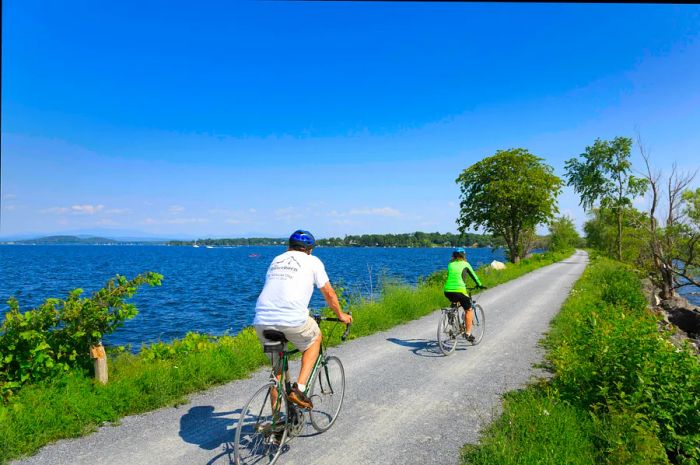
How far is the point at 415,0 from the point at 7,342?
21.5ft

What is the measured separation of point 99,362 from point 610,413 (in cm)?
712

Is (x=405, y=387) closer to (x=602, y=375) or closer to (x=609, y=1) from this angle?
(x=602, y=375)

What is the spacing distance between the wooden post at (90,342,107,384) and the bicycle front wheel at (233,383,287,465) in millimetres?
2825

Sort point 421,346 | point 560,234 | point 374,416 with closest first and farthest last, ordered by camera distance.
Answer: point 374,416 < point 421,346 < point 560,234

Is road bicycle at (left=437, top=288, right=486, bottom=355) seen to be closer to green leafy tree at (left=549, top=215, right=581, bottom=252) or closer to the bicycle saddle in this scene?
the bicycle saddle

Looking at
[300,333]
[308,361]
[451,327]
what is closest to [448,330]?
[451,327]

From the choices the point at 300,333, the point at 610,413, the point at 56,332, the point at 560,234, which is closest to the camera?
the point at 300,333

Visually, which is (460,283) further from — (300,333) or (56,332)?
(56,332)

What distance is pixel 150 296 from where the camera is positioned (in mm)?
27688

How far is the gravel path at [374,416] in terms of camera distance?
4.62 meters

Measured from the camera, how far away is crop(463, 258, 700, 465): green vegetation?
4.36m

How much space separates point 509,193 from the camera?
34.8 m

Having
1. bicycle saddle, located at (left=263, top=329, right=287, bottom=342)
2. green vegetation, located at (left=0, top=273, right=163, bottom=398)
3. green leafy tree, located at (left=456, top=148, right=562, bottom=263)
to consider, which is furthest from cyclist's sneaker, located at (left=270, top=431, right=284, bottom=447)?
green leafy tree, located at (left=456, top=148, right=562, bottom=263)

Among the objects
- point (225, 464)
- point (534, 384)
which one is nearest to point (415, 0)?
point (225, 464)
